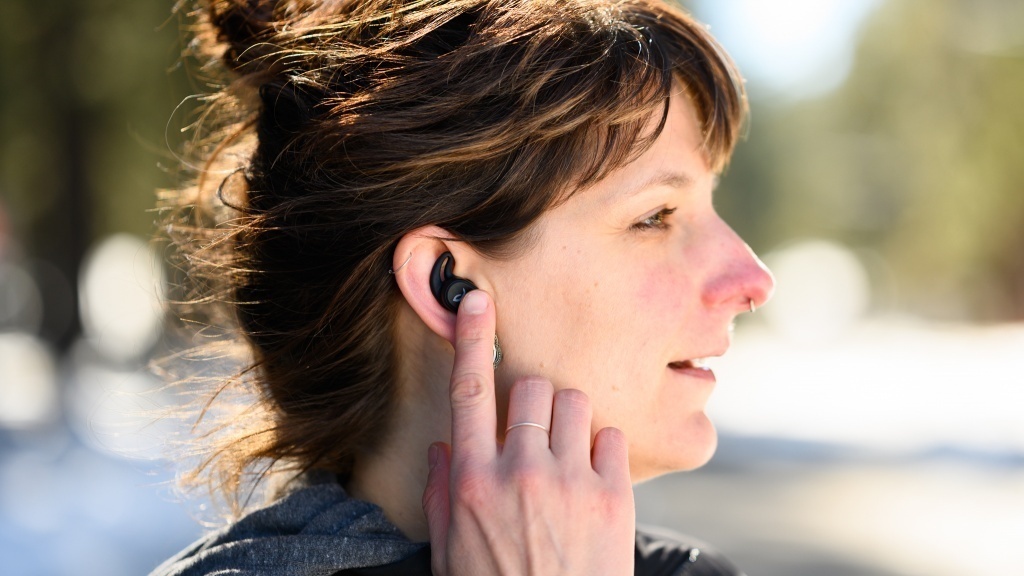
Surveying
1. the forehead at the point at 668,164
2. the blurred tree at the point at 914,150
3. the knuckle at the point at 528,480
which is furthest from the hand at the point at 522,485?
the blurred tree at the point at 914,150

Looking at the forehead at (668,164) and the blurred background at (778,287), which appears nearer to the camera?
the forehead at (668,164)

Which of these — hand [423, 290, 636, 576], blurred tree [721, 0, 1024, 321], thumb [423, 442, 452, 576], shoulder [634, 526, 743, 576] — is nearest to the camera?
hand [423, 290, 636, 576]

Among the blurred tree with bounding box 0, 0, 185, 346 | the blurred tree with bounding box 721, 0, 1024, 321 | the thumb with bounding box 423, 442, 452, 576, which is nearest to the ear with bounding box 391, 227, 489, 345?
the thumb with bounding box 423, 442, 452, 576

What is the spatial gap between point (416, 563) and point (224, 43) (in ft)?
3.99

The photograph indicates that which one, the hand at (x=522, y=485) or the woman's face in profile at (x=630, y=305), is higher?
the woman's face in profile at (x=630, y=305)

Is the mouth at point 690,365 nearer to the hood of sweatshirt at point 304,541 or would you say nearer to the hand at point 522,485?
the hand at point 522,485

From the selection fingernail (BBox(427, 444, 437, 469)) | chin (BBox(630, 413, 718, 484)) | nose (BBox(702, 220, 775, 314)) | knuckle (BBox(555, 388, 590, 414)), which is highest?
nose (BBox(702, 220, 775, 314))

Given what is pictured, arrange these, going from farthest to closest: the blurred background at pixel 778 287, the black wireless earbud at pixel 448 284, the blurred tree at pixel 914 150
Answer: the blurred tree at pixel 914 150, the blurred background at pixel 778 287, the black wireless earbud at pixel 448 284

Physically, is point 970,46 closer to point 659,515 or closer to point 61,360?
point 659,515

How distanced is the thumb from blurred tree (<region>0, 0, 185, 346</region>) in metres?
9.17

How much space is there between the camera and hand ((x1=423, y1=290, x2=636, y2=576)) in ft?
5.41

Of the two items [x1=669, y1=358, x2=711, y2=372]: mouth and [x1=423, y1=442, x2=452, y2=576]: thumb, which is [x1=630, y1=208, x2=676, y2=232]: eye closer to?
[x1=669, y1=358, x2=711, y2=372]: mouth

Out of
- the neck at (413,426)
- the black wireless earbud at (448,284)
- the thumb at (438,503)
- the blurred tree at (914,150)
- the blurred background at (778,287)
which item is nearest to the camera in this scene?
the thumb at (438,503)

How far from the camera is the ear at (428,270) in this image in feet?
6.07
